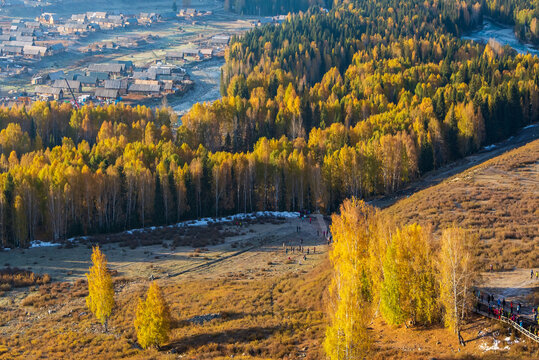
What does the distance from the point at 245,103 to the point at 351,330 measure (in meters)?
66.8

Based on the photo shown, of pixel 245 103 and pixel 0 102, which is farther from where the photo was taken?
pixel 0 102

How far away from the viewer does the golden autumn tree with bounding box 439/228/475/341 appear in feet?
87.8

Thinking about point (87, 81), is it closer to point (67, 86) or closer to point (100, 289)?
point (67, 86)

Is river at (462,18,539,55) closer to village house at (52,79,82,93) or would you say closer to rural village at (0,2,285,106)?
rural village at (0,2,285,106)

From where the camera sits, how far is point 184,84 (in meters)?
125

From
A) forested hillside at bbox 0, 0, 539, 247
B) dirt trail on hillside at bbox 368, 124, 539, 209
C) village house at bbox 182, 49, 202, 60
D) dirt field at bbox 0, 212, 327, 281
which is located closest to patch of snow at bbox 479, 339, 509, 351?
dirt field at bbox 0, 212, 327, 281

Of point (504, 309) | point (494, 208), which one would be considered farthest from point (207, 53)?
point (504, 309)

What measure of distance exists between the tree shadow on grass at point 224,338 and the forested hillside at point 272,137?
27.9 meters

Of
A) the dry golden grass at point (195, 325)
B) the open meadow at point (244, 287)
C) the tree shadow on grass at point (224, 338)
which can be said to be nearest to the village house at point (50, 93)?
the open meadow at point (244, 287)

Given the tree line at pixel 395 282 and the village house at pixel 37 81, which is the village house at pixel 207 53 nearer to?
the village house at pixel 37 81

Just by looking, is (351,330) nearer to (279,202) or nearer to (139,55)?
(279,202)

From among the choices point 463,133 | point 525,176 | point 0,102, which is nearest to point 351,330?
point 525,176

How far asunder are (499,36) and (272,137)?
98760mm

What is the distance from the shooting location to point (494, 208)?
47406 millimetres
